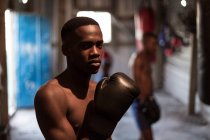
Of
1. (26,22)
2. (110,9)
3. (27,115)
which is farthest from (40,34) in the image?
(110,9)

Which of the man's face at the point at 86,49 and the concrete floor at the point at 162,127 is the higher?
the man's face at the point at 86,49

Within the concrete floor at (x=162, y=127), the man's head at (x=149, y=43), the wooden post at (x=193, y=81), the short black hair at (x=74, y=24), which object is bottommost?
the concrete floor at (x=162, y=127)

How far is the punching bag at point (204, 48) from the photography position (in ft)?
10.2

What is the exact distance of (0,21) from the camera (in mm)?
2562

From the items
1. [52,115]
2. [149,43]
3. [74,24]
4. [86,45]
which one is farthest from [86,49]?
[149,43]

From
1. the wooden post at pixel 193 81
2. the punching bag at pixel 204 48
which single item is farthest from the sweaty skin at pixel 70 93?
the wooden post at pixel 193 81

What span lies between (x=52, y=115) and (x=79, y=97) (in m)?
0.22

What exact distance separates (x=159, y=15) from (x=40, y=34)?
3.18m

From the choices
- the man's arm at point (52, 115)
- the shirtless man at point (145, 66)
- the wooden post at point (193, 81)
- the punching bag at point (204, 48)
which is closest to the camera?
the man's arm at point (52, 115)

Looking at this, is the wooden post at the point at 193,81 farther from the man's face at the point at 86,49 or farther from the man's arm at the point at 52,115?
the man's arm at the point at 52,115

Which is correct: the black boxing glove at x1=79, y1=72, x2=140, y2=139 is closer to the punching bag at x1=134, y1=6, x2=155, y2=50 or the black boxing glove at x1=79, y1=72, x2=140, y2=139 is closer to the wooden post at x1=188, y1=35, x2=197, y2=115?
the wooden post at x1=188, y1=35, x2=197, y2=115

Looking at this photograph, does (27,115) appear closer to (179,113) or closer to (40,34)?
(40,34)

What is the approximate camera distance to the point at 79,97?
1.84 meters

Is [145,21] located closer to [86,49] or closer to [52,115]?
[86,49]
